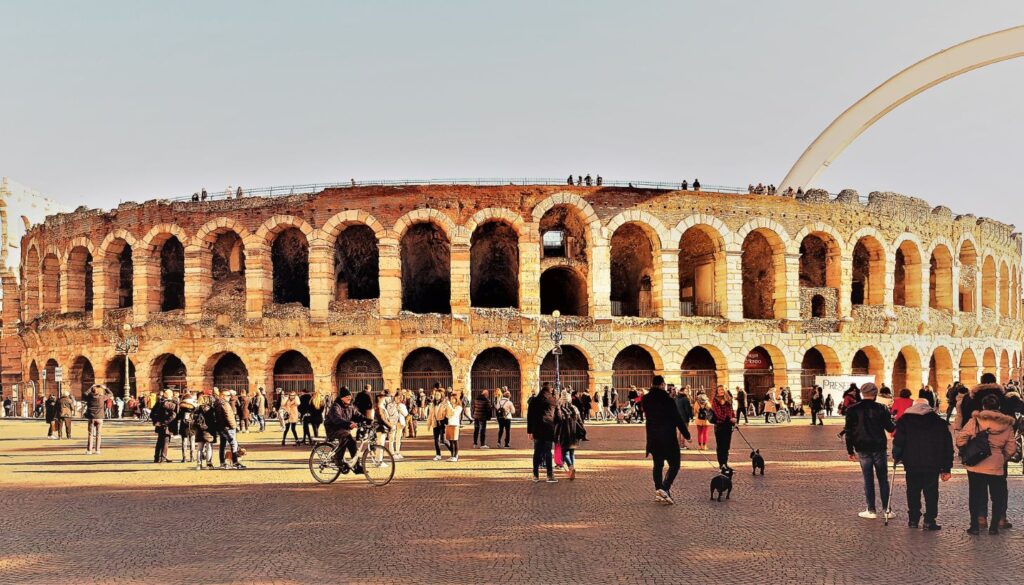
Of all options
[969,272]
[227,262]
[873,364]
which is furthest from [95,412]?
[969,272]

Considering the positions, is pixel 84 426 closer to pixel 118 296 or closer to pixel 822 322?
pixel 118 296

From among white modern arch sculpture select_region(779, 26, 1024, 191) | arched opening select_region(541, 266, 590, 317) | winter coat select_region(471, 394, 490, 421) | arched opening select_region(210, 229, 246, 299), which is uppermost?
white modern arch sculpture select_region(779, 26, 1024, 191)

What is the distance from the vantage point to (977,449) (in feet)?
25.9

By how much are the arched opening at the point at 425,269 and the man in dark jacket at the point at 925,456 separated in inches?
940

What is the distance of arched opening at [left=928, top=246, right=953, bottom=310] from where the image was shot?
35.4 metres

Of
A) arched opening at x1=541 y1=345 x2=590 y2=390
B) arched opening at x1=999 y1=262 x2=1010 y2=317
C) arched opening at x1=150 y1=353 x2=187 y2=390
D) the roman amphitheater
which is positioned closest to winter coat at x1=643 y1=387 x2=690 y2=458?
the roman amphitheater

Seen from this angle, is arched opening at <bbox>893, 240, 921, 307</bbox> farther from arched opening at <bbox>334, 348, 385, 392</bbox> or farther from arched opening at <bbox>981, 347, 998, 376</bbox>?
arched opening at <bbox>334, 348, 385, 392</bbox>

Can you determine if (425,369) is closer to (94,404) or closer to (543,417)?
(94,404)

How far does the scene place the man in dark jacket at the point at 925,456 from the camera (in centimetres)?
809

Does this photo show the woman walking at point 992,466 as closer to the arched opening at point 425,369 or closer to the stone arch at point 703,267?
the stone arch at point 703,267

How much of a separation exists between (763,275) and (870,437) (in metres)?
25.6

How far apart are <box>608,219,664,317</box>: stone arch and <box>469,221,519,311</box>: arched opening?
4105 mm

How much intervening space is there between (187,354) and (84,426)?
16.0 feet

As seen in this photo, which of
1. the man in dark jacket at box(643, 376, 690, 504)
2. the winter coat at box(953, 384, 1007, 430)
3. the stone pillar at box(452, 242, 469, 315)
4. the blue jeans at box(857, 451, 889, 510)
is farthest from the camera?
the stone pillar at box(452, 242, 469, 315)
